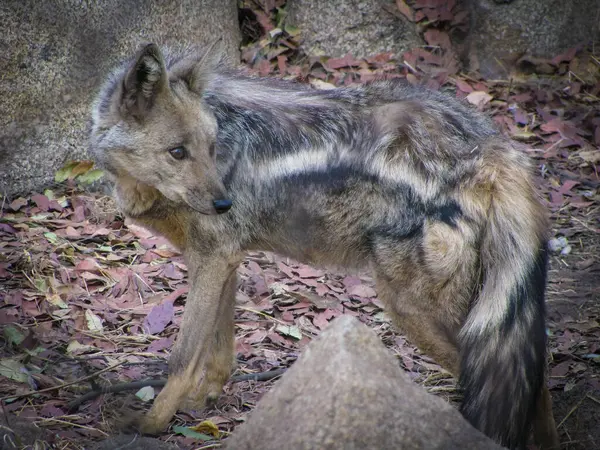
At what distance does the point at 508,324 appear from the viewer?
433cm

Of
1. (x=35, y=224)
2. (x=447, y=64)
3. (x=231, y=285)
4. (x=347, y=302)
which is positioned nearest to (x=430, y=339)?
(x=231, y=285)

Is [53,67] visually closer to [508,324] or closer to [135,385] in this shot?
[135,385]

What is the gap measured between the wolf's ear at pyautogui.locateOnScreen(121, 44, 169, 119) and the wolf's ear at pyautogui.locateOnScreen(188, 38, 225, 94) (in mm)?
219

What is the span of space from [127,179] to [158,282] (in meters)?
1.74

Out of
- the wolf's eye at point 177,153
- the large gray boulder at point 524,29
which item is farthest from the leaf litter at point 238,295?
the wolf's eye at point 177,153

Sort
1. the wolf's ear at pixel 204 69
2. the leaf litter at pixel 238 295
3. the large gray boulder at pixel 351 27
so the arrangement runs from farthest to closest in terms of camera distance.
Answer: the large gray boulder at pixel 351 27 → the leaf litter at pixel 238 295 → the wolf's ear at pixel 204 69

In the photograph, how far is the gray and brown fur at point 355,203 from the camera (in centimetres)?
437

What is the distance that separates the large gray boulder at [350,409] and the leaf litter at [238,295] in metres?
1.70

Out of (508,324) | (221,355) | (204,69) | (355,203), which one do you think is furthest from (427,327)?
(204,69)

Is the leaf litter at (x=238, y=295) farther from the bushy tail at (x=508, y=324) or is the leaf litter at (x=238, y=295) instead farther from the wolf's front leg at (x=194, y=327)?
the bushy tail at (x=508, y=324)

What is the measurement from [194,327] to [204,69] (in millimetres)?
1612

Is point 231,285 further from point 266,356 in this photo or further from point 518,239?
point 518,239

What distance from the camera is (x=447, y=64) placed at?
29.2 ft

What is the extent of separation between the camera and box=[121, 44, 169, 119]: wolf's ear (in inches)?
178
